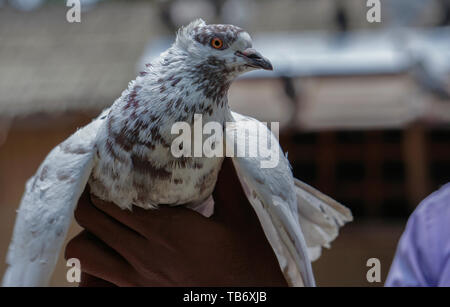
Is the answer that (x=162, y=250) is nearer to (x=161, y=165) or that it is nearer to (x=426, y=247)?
(x=161, y=165)

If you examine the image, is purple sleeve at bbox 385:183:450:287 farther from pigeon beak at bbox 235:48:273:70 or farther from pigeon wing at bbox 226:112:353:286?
pigeon beak at bbox 235:48:273:70

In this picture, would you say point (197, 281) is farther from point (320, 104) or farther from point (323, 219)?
point (320, 104)

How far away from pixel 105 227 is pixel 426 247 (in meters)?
1.10

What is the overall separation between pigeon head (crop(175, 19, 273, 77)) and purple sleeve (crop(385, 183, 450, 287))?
833mm

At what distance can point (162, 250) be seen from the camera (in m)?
1.91

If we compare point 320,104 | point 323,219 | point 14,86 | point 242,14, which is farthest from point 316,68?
point 323,219

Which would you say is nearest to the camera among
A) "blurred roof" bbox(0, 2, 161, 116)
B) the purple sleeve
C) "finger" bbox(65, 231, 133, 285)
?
"finger" bbox(65, 231, 133, 285)

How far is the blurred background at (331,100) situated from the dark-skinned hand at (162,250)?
3.82m

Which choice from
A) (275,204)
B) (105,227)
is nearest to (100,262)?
(105,227)

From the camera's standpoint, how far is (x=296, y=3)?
26.3ft

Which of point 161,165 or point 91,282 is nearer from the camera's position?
point 161,165

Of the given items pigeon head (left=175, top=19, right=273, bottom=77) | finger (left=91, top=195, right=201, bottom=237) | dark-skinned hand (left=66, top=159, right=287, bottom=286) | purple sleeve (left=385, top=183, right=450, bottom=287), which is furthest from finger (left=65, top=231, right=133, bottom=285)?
purple sleeve (left=385, top=183, right=450, bottom=287)

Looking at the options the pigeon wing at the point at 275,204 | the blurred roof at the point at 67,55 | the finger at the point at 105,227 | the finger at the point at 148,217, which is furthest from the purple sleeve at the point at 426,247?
the blurred roof at the point at 67,55

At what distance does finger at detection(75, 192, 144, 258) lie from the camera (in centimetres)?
192
